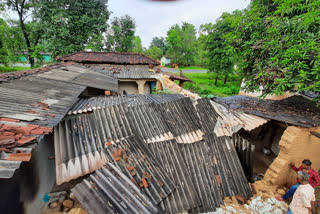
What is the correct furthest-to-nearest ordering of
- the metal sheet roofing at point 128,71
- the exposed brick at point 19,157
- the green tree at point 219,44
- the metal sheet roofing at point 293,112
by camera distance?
the green tree at point 219,44, the metal sheet roofing at point 128,71, the metal sheet roofing at point 293,112, the exposed brick at point 19,157

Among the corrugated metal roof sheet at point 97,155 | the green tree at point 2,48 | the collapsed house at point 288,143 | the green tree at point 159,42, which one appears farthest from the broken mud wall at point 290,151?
the green tree at point 159,42

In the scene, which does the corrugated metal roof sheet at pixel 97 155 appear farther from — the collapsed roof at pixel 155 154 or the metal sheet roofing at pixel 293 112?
the metal sheet roofing at pixel 293 112

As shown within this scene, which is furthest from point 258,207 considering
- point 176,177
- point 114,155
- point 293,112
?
point 114,155

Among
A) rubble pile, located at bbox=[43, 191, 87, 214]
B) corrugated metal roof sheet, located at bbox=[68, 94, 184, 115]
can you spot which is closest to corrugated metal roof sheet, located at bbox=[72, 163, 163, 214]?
rubble pile, located at bbox=[43, 191, 87, 214]

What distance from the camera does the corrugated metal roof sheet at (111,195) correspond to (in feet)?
7.22

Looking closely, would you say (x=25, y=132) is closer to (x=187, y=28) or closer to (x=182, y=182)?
(x=182, y=182)

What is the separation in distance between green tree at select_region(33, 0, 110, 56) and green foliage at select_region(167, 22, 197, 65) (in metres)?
21.6

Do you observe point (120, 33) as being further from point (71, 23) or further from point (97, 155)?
point (97, 155)

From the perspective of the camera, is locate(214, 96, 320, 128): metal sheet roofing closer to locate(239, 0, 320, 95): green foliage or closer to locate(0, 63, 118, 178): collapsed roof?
locate(239, 0, 320, 95): green foliage

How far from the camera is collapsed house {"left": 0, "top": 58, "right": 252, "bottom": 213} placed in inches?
91.4

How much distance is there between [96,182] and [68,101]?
2717 millimetres

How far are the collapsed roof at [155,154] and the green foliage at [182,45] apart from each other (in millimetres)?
36102

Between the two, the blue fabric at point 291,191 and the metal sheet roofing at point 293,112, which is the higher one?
the metal sheet roofing at point 293,112

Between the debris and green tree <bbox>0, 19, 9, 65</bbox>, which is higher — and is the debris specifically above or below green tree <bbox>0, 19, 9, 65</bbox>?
below
